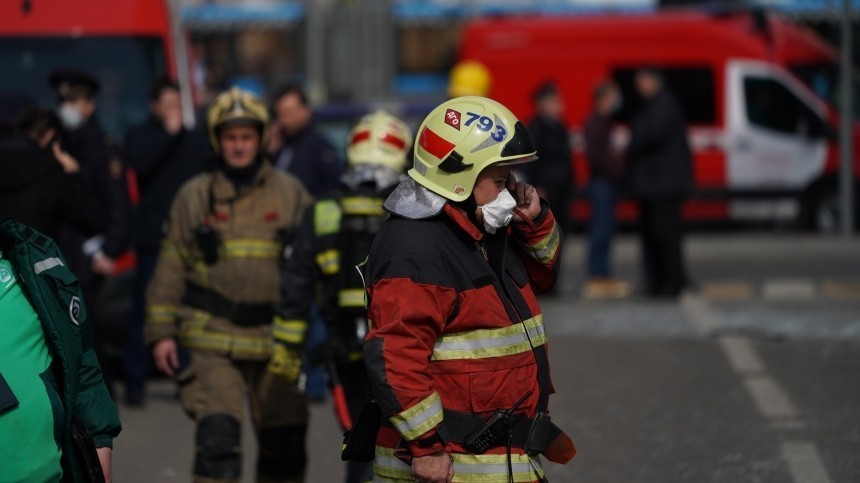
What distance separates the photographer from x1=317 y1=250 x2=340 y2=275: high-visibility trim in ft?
20.6

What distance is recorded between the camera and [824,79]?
20828 mm

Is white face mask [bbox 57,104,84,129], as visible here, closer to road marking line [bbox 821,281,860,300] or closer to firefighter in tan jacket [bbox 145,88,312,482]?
firefighter in tan jacket [bbox 145,88,312,482]

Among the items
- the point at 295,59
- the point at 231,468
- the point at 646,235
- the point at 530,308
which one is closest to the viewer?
the point at 530,308

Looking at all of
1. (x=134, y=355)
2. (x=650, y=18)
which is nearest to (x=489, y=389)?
(x=134, y=355)

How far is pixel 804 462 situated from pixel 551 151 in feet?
22.1

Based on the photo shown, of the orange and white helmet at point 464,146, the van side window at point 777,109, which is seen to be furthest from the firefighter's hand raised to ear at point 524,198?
the van side window at point 777,109

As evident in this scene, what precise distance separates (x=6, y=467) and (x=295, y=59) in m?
26.3

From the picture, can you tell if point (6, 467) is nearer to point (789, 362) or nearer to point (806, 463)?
point (806, 463)

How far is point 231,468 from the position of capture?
640 cm

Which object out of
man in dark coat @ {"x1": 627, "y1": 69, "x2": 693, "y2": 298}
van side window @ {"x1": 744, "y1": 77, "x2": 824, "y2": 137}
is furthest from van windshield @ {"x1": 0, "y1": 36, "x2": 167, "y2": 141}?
van side window @ {"x1": 744, "y1": 77, "x2": 824, "y2": 137}

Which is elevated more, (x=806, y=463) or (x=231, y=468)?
(x=231, y=468)

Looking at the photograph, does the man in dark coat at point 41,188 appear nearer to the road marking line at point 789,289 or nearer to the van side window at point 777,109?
the road marking line at point 789,289

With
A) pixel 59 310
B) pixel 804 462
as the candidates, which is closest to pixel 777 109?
pixel 804 462

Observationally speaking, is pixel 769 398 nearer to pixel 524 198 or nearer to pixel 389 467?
pixel 524 198
